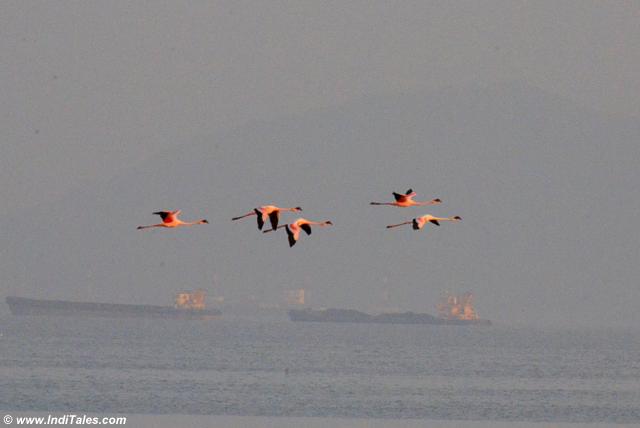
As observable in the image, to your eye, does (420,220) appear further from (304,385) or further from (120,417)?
(304,385)

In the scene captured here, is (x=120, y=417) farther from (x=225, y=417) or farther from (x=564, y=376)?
(x=564, y=376)

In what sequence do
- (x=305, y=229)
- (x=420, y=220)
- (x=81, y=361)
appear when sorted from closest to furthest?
(x=305, y=229)
(x=420, y=220)
(x=81, y=361)

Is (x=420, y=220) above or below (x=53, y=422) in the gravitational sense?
above

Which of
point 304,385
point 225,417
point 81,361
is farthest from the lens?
point 81,361

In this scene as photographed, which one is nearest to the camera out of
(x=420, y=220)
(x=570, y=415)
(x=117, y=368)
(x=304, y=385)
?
(x=420, y=220)

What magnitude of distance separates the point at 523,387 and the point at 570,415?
39078 millimetres

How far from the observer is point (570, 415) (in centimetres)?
13138

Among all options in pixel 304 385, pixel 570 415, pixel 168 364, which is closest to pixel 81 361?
pixel 168 364

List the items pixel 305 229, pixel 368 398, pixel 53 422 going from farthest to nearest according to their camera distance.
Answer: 1. pixel 368 398
2. pixel 53 422
3. pixel 305 229

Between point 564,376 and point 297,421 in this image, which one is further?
point 564,376

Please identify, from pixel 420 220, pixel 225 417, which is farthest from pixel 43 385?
pixel 420 220

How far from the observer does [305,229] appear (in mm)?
40688

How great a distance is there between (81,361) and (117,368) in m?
16.7

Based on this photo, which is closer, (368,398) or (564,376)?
(368,398)
